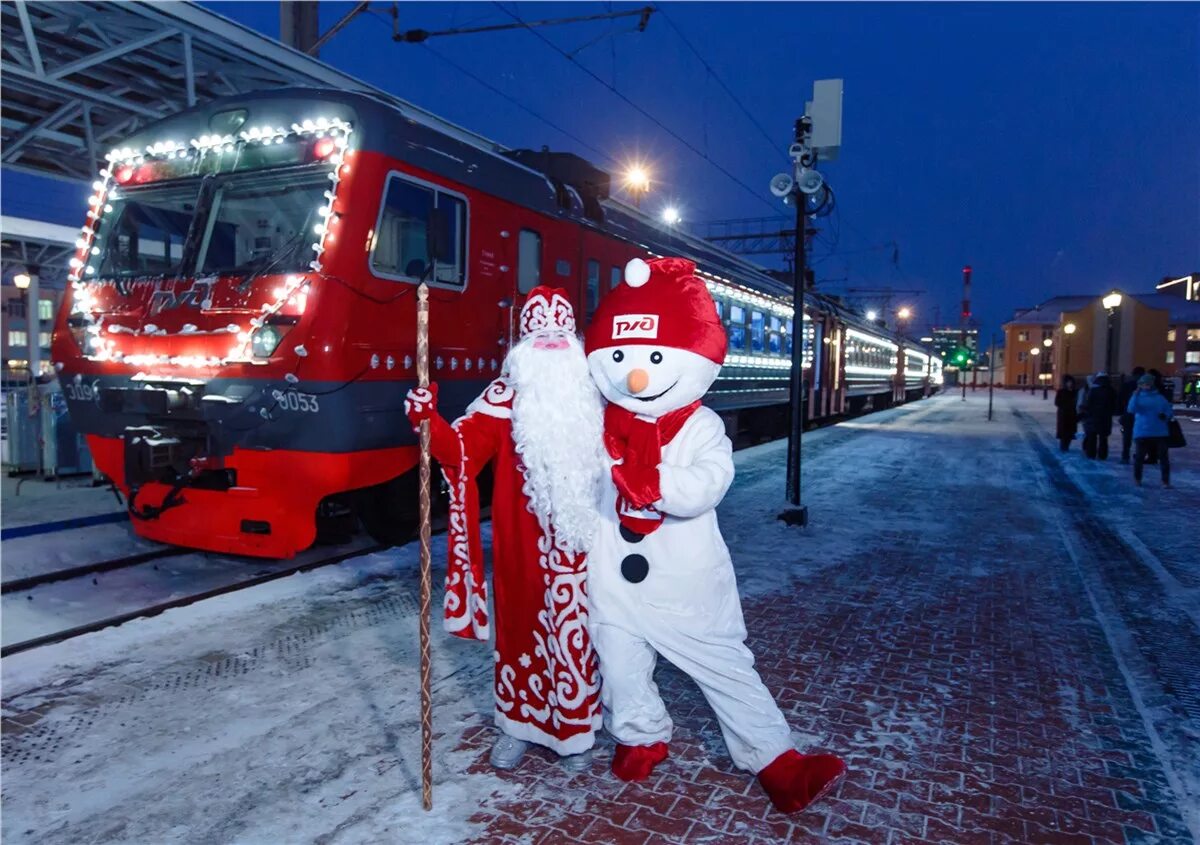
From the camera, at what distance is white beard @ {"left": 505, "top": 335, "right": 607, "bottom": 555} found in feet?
9.90

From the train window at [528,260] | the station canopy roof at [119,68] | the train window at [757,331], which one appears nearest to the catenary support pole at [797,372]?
the train window at [528,260]

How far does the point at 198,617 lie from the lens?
4.96 m

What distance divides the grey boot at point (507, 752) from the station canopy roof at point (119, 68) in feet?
25.4

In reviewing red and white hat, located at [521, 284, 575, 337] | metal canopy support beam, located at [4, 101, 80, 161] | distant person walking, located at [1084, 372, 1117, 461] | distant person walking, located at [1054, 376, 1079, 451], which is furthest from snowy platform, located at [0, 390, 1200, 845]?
distant person walking, located at [1054, 376, 1079, 451]

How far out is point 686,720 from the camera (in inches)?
147

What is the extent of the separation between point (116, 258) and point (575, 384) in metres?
5.16

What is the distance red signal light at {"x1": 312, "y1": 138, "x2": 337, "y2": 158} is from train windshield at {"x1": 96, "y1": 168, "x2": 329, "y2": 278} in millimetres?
114

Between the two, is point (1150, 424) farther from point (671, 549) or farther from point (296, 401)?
point (296, 401)

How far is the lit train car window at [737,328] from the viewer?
1306cm

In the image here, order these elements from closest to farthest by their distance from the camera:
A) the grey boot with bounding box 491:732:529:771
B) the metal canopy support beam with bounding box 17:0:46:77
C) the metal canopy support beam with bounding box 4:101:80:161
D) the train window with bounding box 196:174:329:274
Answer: the grey boot with bounding box 491:732:529:771 → the train window with bounding box 196:174:329:274 → the metal canopy support beam with bounding box 17:0:46:77 → the metal canopy support beam with bounding box 4:101:80:161

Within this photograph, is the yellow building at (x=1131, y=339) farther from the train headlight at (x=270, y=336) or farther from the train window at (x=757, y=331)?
the train headlight at (x=270, y=336)

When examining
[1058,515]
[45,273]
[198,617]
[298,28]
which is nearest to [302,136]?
[198,617]

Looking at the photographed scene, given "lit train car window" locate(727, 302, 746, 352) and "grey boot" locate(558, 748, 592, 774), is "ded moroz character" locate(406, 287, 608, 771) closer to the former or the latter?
"grey boot" locate(558, 748, 592, 774)

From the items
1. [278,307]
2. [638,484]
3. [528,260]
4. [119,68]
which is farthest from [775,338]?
[638,484]
